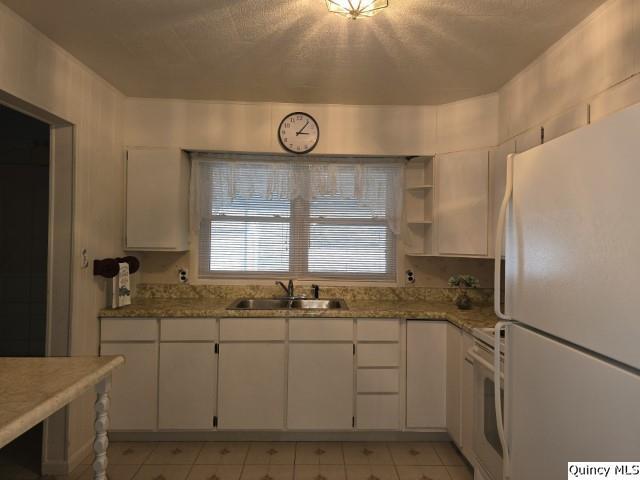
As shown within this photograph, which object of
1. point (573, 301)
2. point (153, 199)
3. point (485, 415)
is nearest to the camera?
point (573, 301)

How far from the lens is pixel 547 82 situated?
2.12 m

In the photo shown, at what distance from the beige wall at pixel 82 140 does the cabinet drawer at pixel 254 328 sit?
2.87ft

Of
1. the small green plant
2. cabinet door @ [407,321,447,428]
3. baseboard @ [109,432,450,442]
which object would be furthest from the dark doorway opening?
the small green plant

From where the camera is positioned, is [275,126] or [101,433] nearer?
[101,433]

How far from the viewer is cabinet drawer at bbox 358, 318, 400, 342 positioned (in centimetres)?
268

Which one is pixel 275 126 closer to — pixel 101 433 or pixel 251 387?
pixel 251 387

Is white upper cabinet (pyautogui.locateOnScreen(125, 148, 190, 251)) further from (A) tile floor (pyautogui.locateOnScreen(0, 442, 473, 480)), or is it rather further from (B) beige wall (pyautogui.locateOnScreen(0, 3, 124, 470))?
(A) tile floor (pyautogui.locateOnScreen(0, 442, 473, 480))

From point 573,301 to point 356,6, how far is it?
4.56ft

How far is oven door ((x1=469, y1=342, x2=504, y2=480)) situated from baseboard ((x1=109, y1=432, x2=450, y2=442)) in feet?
2.18

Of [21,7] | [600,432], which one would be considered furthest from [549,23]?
[21,7]

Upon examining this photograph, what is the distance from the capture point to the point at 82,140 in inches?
95.1

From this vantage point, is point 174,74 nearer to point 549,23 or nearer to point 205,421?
point 549,23

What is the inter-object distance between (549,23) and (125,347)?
10.2 ft

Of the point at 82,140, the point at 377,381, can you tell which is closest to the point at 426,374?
the point at 377,381
